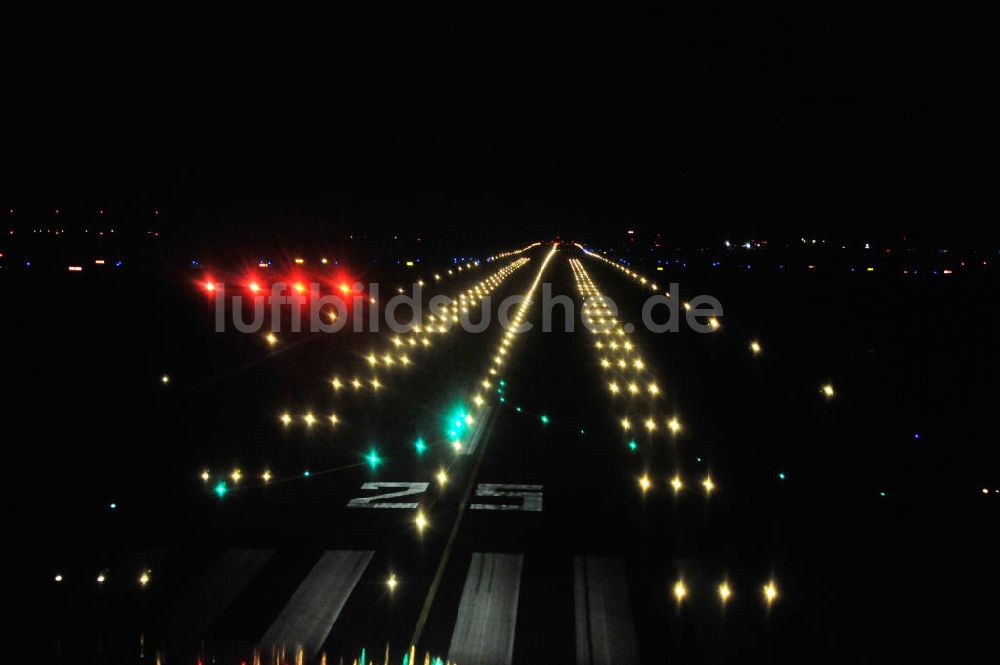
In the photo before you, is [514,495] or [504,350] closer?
[514,495]

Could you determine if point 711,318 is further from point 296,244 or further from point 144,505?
point 296,244

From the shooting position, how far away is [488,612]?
620 centimetres

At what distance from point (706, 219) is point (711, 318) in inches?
1992

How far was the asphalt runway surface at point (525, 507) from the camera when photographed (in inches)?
236

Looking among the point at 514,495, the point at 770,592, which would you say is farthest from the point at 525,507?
the point at 770,592

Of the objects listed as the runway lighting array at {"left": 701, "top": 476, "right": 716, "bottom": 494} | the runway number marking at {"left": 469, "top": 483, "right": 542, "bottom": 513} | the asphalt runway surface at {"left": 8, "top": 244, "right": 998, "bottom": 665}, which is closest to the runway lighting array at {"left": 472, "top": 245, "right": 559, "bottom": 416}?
the asphalt runway surface at {"left": 8, "top": 244, "right": 998, "bottom": 665}

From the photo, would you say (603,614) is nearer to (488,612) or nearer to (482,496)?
(488,612)

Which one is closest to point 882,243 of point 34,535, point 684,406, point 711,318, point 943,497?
point 711,318

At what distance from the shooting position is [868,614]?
6.25 metres

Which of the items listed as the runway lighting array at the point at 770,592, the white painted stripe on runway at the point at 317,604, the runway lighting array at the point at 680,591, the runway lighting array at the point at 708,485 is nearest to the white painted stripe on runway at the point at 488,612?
the white painted stripe on runway at the point at 317,604

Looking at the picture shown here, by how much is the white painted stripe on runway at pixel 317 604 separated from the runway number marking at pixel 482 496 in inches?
53.4

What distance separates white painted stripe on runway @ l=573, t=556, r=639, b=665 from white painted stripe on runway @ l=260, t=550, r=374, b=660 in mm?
2070

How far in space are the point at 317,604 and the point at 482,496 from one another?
3064 millimetres

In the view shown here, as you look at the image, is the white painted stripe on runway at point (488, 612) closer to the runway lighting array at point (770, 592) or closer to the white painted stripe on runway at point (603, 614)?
the white painted stripe on runway at point (603, 614)
